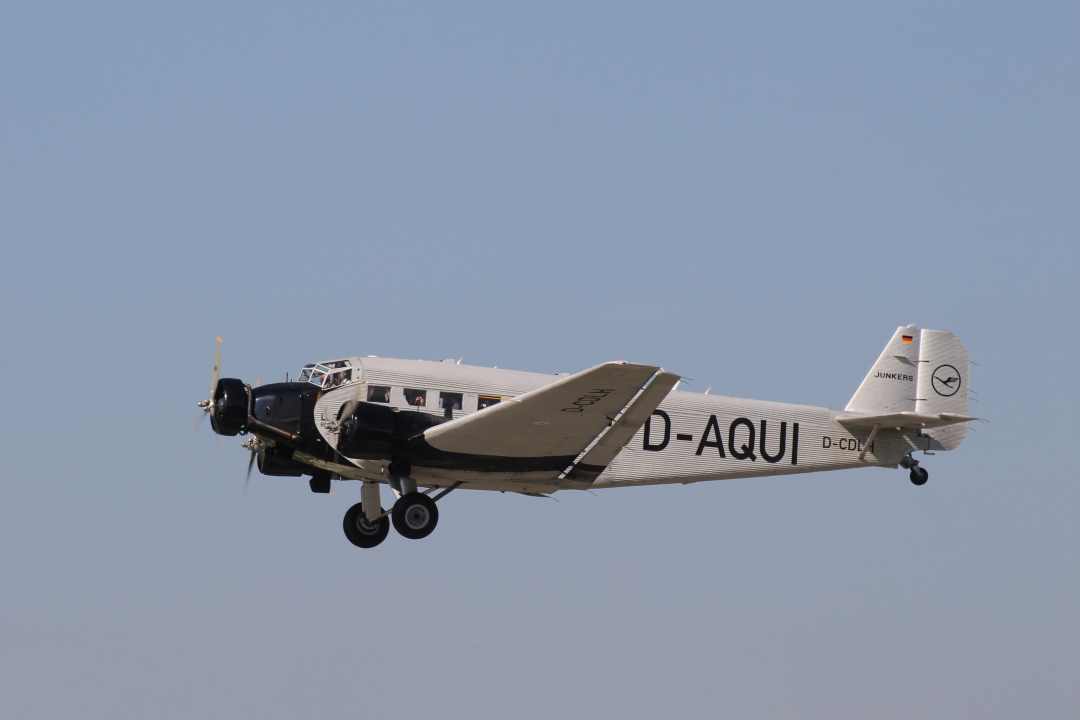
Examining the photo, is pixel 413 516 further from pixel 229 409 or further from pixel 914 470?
pixel 914 470

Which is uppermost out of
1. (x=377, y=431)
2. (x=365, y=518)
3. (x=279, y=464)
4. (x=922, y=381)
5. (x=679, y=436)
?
(x=922, y=381)

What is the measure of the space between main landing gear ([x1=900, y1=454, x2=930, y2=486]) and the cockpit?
1009 centimetres

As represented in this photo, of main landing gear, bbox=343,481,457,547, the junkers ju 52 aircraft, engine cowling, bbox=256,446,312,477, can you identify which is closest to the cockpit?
the junkers ju 52 aircraft

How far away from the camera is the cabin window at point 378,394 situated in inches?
1137

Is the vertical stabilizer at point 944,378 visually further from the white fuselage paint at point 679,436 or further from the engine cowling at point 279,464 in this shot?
the engine cowling at point 279,464

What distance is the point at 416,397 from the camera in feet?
95.5

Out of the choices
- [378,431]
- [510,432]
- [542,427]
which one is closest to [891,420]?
[542,427]

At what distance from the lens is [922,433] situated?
106 ft

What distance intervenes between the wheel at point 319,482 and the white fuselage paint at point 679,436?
0.88 meters

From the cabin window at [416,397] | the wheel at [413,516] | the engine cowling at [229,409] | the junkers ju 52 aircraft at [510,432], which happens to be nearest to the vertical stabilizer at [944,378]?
the junkers ju 52 aircraft at [510,432]

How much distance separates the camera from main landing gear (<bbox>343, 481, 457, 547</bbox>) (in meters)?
28.9

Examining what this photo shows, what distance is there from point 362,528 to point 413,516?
1613mm

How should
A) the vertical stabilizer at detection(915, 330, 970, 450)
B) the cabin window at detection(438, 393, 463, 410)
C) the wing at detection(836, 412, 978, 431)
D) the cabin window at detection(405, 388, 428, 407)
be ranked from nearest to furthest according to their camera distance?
the cabin window at detection(405, 388, 428, 407)
the cabin window at detection(438, 393, 463, 410)
the wing at detection(836, 412, 978, 431)
the vertical stabilizer at detection(915, 330, 970, 450)

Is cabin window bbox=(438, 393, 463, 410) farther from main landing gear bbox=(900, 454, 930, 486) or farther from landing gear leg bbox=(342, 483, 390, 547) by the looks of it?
main landing gear bbox=(900, 454, 930, 486)
